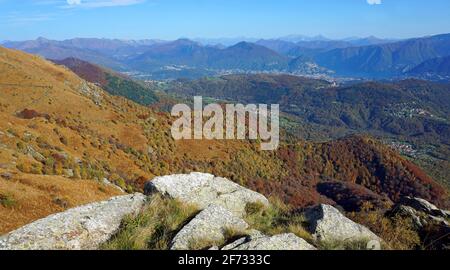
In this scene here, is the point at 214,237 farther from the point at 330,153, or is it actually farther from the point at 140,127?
the point at 330,153

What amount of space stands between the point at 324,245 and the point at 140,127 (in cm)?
5189

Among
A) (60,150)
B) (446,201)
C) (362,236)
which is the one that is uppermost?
(362,236)

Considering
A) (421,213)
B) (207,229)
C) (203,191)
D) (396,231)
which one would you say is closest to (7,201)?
(203,191)

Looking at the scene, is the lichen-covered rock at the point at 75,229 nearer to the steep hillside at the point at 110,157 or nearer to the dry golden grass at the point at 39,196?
the dry golden grass at the point at 39,196

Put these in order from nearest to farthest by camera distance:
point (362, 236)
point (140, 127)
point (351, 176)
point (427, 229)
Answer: point (362, 236) → point (427, 229) → point (140, 127) → point (351, 176)

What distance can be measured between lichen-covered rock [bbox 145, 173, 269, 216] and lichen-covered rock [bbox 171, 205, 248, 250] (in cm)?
159

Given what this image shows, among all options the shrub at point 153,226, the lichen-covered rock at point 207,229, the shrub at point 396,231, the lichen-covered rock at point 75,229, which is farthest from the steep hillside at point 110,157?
the shrub at point 396,231

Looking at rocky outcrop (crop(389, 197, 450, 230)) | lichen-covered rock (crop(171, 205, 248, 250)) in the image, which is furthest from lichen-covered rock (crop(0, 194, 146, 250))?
rocky outcrop (crop(389, 197, 450, 230))

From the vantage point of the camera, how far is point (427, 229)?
1361cm

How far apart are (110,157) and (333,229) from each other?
33.3 metres

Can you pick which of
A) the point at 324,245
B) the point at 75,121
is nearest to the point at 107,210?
the point at 324,245

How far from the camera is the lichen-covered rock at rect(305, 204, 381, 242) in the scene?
10.8 meters

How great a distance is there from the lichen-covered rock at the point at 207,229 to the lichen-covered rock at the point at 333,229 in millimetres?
2045

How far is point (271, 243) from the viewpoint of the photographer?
912 cm
